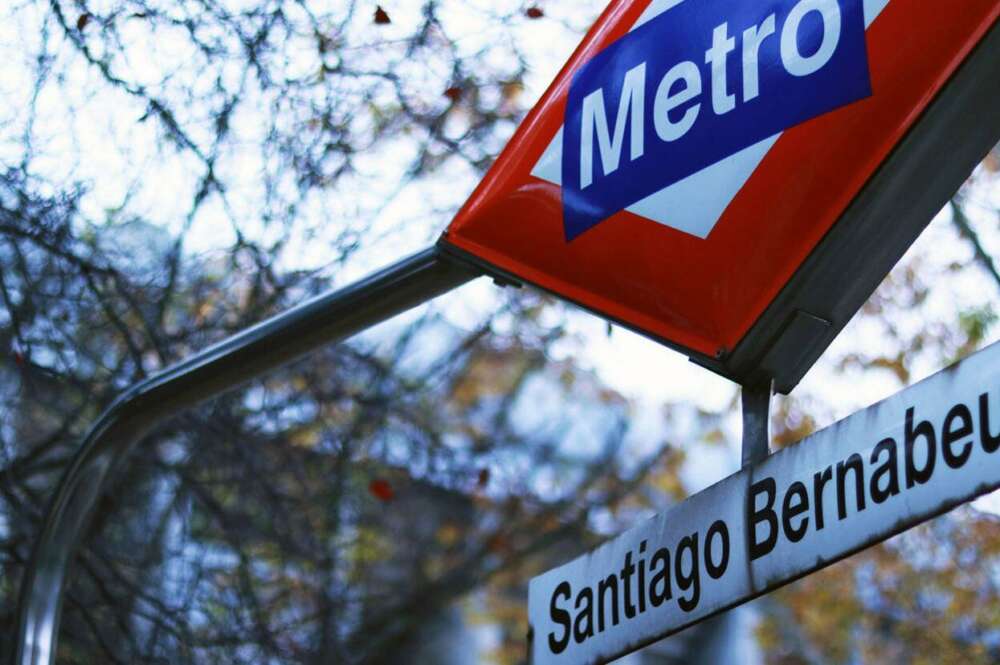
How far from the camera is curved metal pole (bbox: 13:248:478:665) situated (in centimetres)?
321

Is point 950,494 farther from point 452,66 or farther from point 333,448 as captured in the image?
point 333,448

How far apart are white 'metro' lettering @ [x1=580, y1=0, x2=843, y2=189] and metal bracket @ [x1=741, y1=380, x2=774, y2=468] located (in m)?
0.49

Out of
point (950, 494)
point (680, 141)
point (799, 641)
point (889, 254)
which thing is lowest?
point (950, 494)

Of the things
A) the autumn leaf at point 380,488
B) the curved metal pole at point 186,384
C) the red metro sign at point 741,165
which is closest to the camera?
the red metro sign at point 741,165

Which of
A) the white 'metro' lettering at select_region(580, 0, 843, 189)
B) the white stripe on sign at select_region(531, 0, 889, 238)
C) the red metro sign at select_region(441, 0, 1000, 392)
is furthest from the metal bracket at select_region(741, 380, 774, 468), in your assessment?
the white 'metro' lettering at select_region(580, 0, 843, 189)

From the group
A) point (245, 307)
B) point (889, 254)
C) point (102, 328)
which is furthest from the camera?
point (245, 307)

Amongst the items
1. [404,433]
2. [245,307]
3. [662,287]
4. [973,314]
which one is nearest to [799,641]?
[973,314]

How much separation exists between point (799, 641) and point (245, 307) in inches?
441

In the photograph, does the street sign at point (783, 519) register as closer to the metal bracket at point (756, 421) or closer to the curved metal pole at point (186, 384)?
the metal bracket at point (756, 421)

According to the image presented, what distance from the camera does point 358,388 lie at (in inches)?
332

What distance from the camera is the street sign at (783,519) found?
90.3 inches

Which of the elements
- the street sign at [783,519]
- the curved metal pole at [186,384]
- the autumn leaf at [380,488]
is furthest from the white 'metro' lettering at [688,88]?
the autumn leaf at [380,488]

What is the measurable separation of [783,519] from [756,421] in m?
0.24

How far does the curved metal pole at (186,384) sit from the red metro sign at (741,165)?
19 centimetres
